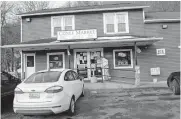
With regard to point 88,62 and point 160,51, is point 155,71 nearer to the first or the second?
point 160,51

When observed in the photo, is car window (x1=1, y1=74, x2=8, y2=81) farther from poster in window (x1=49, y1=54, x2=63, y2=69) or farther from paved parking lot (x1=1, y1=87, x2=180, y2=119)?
poster in window (x1=49, y1=54, x2=63, y2=69)

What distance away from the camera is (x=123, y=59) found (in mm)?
13867

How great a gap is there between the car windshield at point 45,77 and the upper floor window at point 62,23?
897 cm

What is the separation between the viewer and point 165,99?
24.3 feet

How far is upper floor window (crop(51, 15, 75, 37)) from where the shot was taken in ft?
47.8

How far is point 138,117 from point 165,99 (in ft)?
8.78

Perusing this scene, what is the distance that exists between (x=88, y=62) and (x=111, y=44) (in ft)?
8.57

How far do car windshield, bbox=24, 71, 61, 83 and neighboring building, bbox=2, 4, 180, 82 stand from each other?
6.54 m

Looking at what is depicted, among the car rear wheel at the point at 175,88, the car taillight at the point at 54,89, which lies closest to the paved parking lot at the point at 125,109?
the car rear wheel at the point at 175,88

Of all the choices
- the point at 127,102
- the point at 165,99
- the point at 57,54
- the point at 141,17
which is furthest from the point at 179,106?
the point at 57,54

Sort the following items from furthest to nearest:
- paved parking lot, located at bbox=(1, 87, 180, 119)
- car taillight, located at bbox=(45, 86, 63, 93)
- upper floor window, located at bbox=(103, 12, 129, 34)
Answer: upper floor window, located at bbox=(103, 12, 129, 34), paved parking lot, located at bbox=(1, 87, 180, 119), car taillight, located at bbox=(45, 86, 63, 93)

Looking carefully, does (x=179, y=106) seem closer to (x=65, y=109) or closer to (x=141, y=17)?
(x=65, y=109)

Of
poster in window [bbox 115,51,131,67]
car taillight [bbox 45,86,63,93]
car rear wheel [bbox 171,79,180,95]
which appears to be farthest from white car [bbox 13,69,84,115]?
poster in window [bbox 115,51,131,67]

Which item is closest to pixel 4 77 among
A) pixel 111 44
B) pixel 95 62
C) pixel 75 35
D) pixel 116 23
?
pixel 75 35
